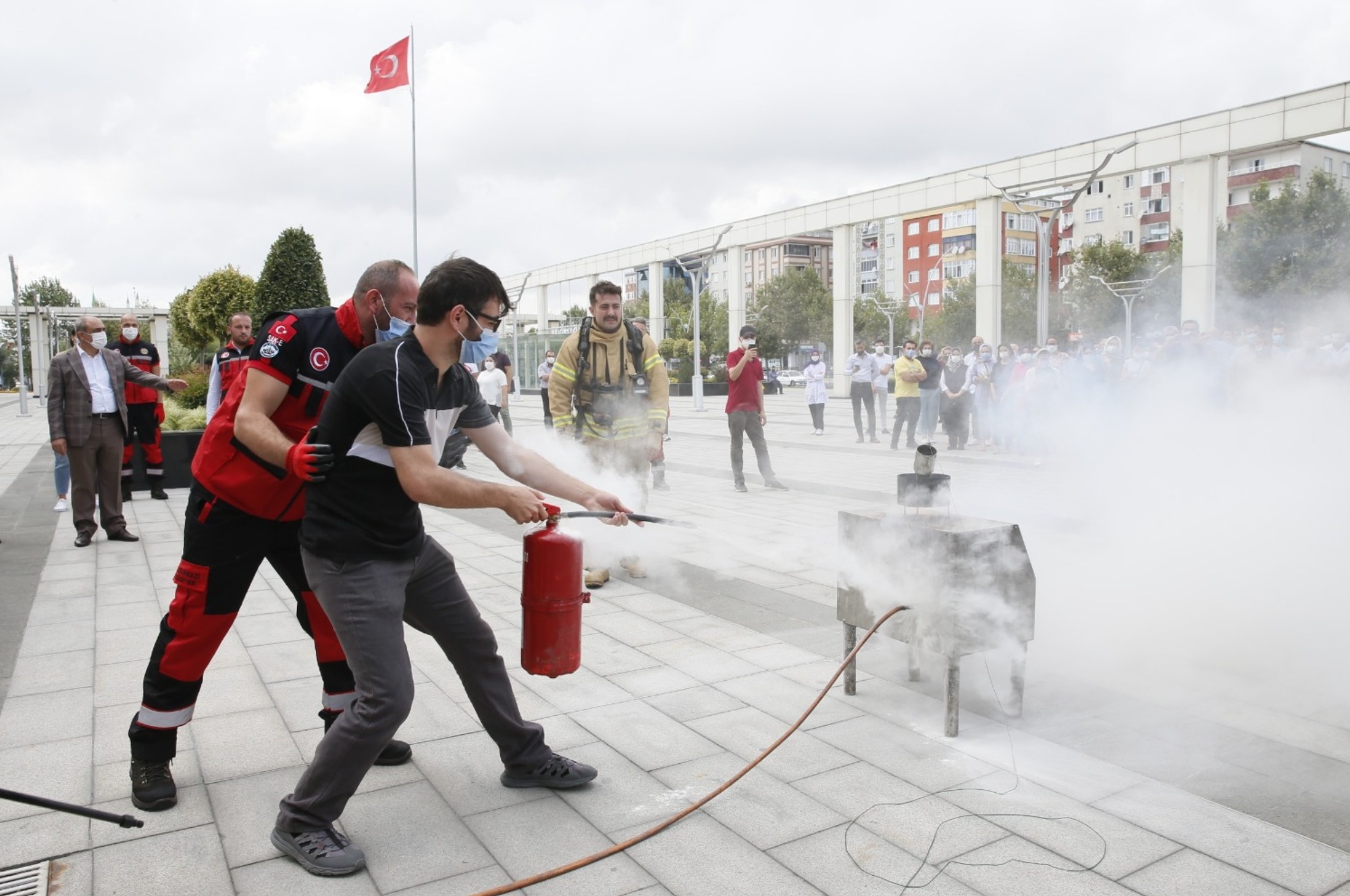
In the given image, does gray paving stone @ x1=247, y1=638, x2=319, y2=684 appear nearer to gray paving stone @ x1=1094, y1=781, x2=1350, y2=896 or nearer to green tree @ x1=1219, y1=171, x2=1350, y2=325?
gray paving stone @ x1=1094, y1=781, x2=1350, y2=896

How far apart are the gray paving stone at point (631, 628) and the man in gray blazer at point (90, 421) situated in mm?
4140

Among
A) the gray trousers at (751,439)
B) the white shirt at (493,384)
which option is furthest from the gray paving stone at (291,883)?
the white shirt at (493,384)

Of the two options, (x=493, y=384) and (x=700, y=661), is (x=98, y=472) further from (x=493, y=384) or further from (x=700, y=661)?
(x=700, y=661)

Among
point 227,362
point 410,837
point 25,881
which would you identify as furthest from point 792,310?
point 25,881

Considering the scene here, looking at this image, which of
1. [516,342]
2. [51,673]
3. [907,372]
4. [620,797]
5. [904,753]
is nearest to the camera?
[620,797]

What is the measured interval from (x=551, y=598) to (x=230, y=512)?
104 centimetres

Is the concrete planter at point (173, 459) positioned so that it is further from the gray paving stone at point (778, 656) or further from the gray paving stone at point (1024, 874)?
the gray paving stone at point (1024, 874)

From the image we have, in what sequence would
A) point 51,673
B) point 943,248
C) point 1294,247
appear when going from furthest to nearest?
1. point 943,248
2. point 1294,247
3. point 51,673

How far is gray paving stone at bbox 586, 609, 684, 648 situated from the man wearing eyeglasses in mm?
2163

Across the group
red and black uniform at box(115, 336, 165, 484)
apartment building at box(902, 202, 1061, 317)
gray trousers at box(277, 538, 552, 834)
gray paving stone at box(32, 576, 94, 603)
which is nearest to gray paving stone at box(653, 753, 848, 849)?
gray trousers at box(277, 538, 552, 834)

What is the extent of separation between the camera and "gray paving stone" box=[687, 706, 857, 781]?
3.36 meters

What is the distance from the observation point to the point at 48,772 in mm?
3381

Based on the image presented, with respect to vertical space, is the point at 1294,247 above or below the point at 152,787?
above

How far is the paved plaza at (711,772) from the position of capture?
8.77 ft
